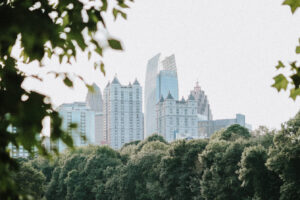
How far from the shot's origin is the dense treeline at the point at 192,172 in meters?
47.1

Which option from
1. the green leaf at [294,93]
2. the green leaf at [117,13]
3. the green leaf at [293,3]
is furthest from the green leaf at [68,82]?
the green leaf at [294,93]

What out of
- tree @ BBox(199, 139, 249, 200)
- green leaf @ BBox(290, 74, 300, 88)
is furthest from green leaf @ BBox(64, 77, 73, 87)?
tree @ BBox(199, 139, 249, 200)

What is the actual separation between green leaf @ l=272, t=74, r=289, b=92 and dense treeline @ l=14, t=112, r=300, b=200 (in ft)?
78.3

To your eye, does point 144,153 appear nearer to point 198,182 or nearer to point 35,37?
point 198,182

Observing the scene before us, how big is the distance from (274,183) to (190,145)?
18497mm

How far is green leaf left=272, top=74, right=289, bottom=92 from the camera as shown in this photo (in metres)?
6.67

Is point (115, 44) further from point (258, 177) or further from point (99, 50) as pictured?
point (258, 177)

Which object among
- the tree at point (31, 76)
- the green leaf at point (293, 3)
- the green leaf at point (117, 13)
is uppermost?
the green leaf at point (293, 3)

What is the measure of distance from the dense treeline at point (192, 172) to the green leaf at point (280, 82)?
2386 centimetres

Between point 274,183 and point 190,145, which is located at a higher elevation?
point 190,145

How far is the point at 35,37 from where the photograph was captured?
3.28m

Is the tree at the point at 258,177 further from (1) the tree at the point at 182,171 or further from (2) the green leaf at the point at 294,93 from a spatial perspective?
(2) the green leaf at the point at 294,93

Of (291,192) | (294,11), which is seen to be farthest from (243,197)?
(294,11)

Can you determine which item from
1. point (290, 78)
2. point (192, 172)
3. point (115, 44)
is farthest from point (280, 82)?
point (192, 172)
